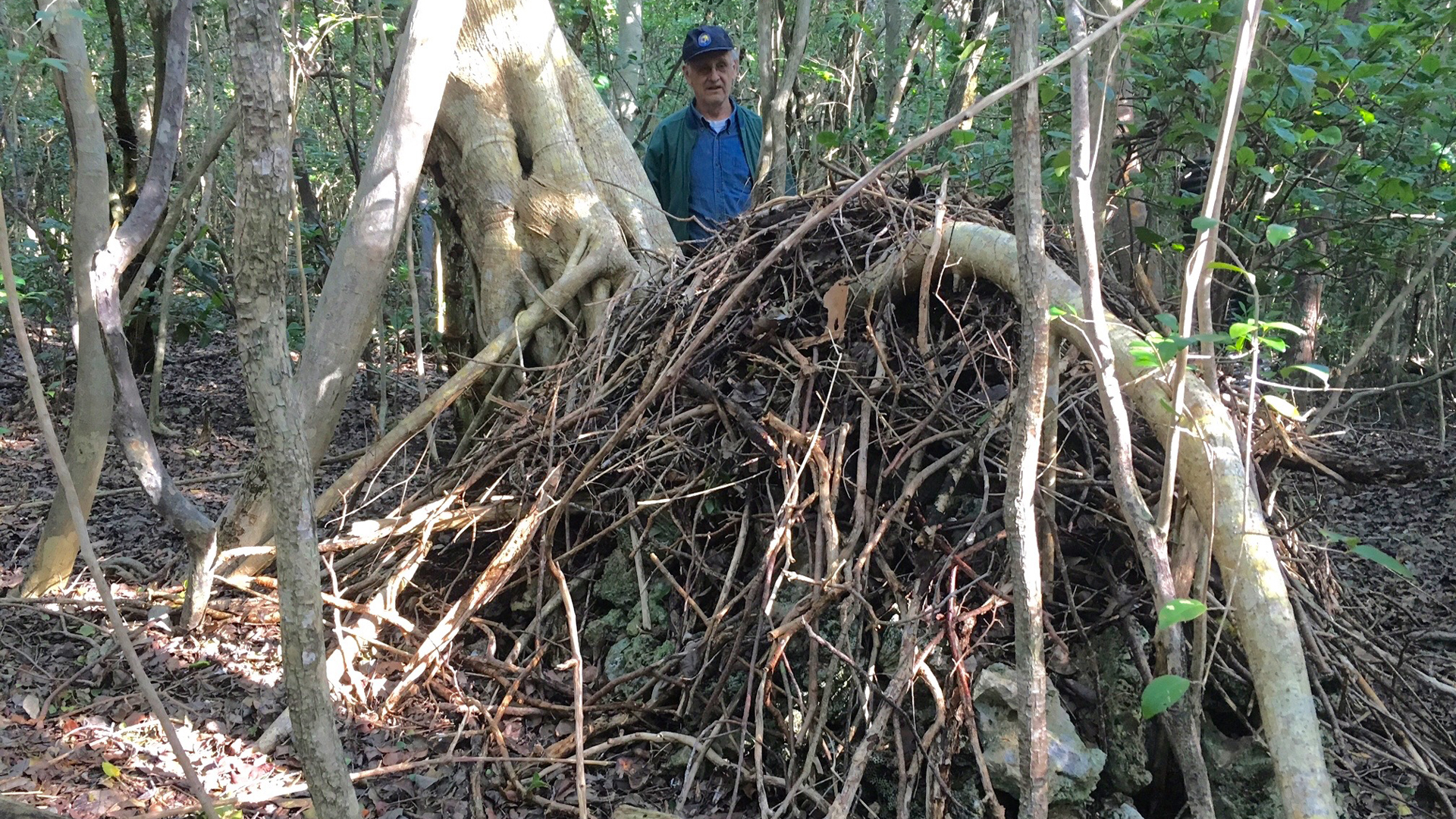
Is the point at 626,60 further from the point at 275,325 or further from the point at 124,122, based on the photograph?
the point at 275,325

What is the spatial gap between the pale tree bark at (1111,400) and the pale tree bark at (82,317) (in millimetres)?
3411

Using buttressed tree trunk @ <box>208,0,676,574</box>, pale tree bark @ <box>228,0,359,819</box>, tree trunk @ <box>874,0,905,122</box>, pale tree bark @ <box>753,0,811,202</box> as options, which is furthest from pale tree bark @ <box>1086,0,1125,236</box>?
tree trunk @ <box>874,0,905,122</box>

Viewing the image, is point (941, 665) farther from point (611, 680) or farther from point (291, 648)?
point (291, 648)

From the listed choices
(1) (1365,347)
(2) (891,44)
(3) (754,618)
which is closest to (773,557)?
(3) (754,618)

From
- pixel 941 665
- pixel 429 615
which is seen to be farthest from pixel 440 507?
pixel 941 665

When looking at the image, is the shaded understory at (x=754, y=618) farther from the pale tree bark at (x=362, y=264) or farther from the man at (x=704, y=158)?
the man at (x=704, y=158)

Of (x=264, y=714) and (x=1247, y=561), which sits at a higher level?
(x=1247, y=561)

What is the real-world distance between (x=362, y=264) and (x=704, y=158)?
2.32 metres

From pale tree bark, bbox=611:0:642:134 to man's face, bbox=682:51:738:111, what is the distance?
278 cm

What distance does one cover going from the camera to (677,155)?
539cm

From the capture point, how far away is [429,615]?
145 inches

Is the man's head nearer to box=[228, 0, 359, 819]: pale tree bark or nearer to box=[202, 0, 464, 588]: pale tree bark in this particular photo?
box=[202, 0, 464, 588]: pale tree bark

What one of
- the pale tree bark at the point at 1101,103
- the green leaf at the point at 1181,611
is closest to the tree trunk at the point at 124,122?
the pale tree bark at the point at 1101,103

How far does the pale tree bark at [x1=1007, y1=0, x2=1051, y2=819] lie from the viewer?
1.80 metres
